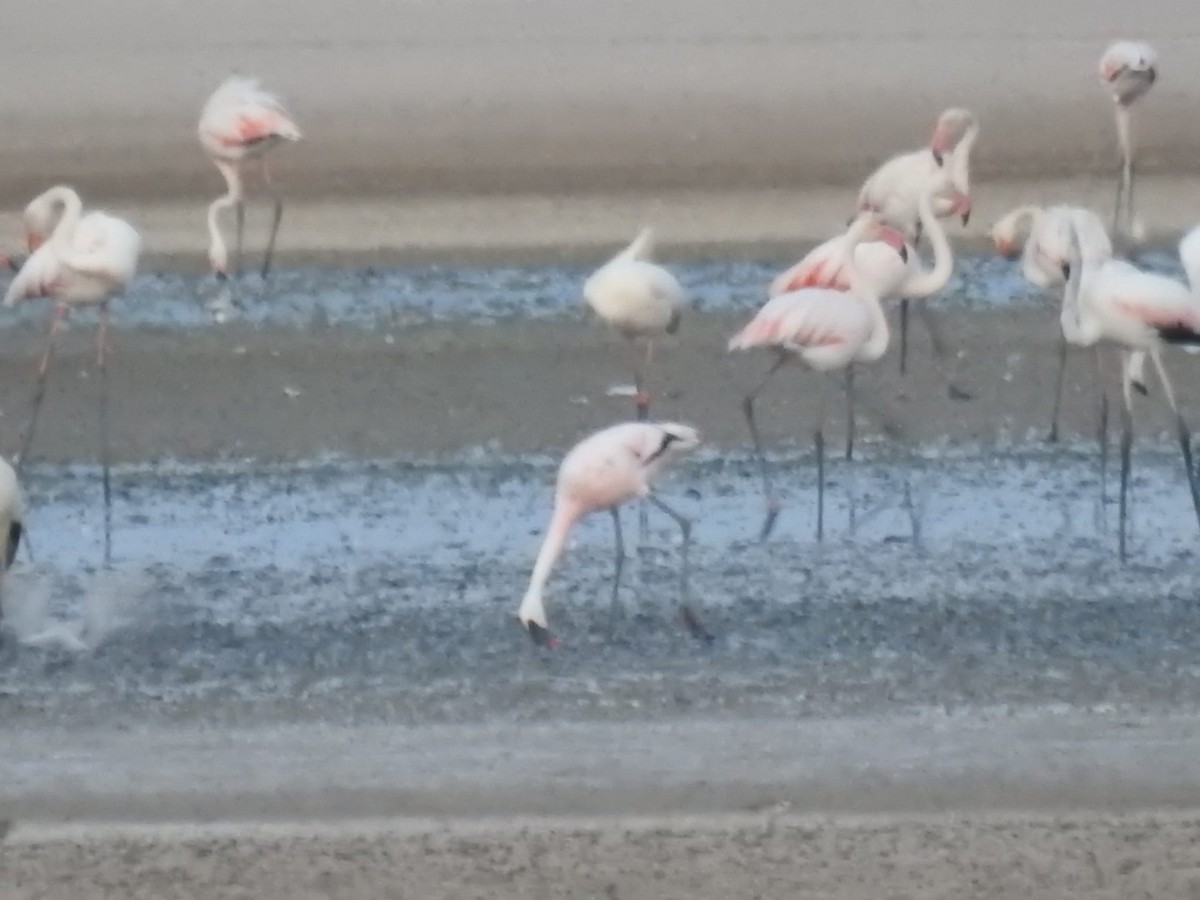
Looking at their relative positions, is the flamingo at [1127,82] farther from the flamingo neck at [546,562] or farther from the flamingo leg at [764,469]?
the flamingo neck at [546,562]

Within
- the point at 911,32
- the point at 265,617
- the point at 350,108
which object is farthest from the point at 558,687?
the point at 911,32

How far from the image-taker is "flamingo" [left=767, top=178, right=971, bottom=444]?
31.6 feet

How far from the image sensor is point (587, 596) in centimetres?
762

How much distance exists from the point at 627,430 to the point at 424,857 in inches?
104

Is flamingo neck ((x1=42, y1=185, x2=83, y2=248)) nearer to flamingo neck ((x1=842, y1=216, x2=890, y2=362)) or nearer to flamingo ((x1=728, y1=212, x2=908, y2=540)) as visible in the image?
flamingo ((x1=728, y1=212, x2=908, y2=540))

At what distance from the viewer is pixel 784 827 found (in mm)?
5273

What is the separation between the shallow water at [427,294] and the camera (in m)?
13.0

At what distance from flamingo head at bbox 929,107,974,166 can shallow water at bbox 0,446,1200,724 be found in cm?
381

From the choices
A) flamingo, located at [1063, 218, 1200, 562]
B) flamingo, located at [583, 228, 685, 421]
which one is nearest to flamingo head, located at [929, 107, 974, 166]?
flamingo, located at [583, 228, 685, 421]

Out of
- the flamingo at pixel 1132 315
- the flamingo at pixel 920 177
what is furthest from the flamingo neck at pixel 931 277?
the flamingo at pixel 920 177

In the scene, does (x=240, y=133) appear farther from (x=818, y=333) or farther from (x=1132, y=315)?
(x=1132, y=315)

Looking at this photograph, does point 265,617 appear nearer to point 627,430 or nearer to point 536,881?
point 627,430

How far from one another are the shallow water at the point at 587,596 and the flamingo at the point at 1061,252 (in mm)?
323

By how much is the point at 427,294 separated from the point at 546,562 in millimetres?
6713
